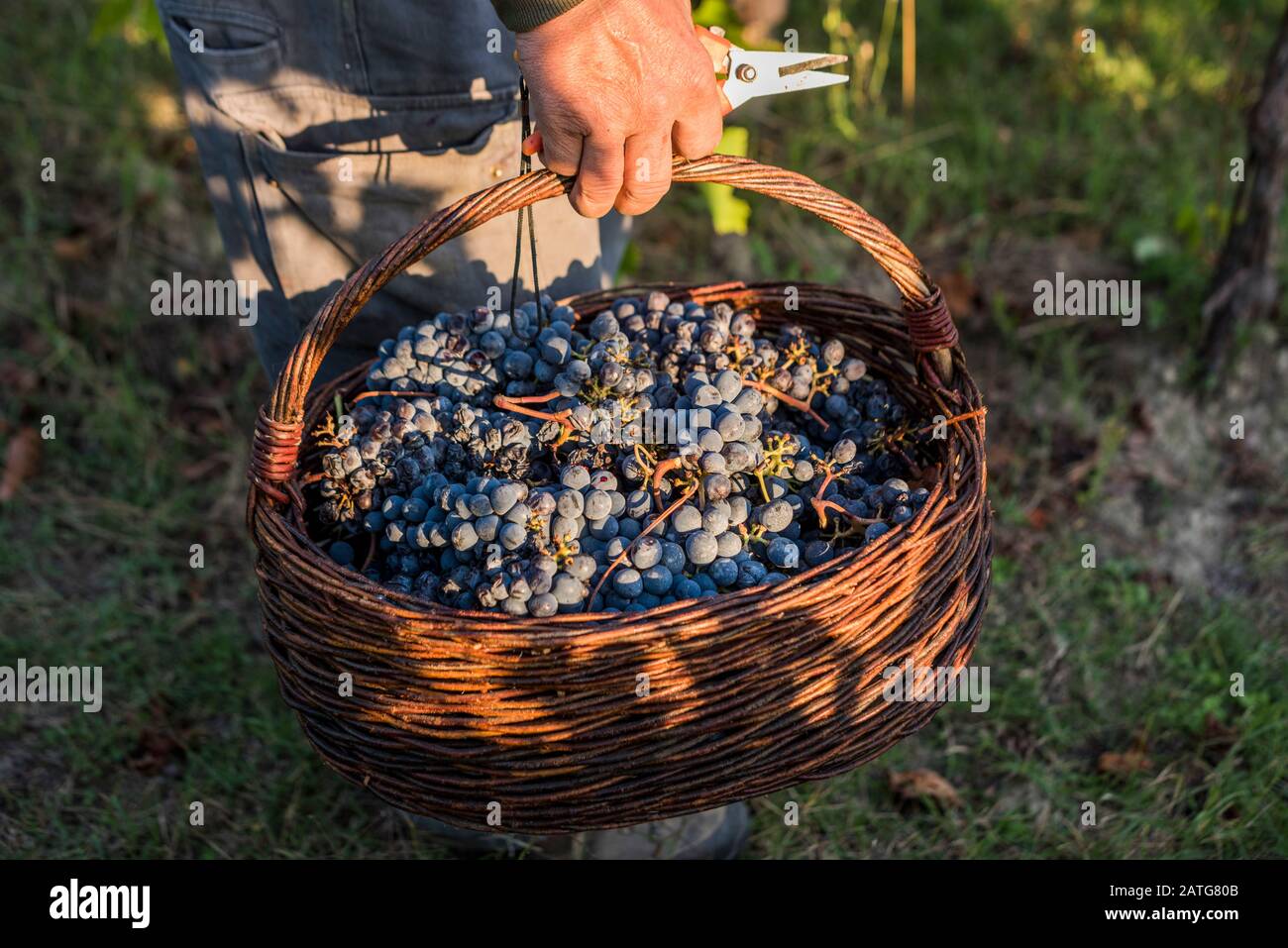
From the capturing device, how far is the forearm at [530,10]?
1.35 m

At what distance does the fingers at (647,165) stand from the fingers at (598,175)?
2 centimetres

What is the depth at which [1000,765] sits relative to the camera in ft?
7.29

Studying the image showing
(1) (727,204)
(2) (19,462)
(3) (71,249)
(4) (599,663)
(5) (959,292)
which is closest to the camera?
(4) (599,663)

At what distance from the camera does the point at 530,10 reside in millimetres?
1352

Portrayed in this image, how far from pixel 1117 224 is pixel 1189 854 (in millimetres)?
1995

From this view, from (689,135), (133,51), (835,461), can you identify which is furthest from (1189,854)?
(133,51)

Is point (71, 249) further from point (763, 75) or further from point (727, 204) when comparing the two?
point (763, 75)

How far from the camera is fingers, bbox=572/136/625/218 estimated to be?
144 centimetres

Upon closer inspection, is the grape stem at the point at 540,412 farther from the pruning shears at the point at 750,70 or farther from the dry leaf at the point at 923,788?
the dry leaf at the point at 923,788

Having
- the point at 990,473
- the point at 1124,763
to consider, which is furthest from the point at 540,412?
the point at 990,473

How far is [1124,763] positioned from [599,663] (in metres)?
1.40

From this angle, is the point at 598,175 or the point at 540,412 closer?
the point at 598,175

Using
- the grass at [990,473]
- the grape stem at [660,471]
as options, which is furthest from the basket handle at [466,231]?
the grass at [990,473]

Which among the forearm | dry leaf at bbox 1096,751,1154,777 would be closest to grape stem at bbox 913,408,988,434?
the forearm
